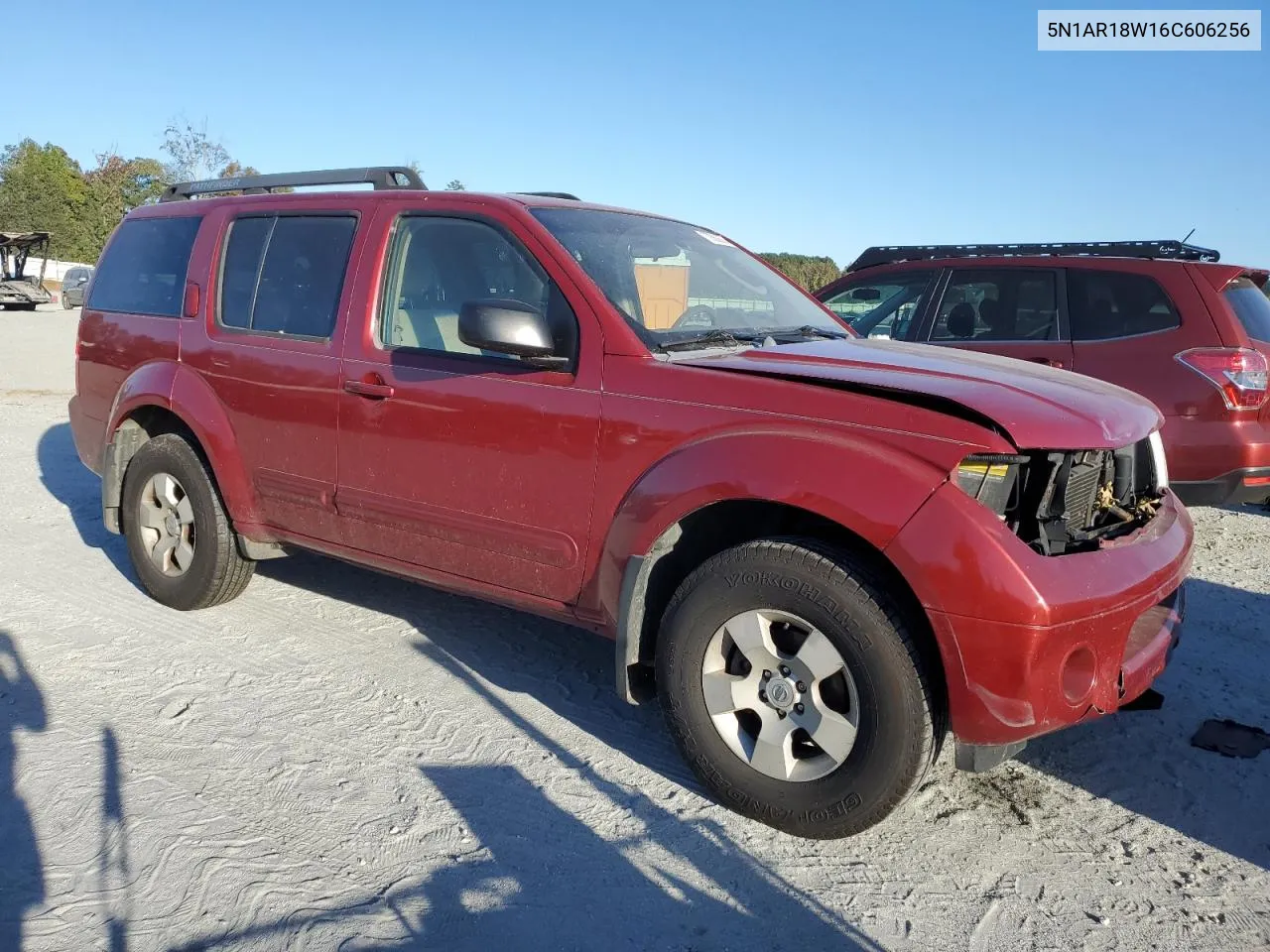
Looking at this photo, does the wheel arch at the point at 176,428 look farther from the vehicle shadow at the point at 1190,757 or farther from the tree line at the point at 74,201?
the tree line at the point at 74,201

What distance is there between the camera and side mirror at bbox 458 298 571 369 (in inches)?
130

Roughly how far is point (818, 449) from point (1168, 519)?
51.3 inches

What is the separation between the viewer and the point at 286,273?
443 cm

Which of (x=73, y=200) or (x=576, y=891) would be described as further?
(x=73, y=200)

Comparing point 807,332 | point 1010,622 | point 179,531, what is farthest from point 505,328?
point 179,531

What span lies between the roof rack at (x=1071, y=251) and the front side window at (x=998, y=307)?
0.67 ft

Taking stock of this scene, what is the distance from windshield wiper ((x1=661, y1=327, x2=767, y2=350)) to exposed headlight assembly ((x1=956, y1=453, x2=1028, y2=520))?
1100mm

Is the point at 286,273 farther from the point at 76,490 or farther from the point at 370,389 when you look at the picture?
the point at 76,490


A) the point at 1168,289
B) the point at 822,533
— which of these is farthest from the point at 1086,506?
the point at 1168,289

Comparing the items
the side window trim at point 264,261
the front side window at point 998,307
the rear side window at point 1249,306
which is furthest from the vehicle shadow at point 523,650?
the rear side window at point 1249,306

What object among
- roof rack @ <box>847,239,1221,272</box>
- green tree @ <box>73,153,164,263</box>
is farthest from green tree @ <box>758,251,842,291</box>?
green tree @ <box>73,153,164,263</box>

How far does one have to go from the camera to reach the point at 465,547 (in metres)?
3.75

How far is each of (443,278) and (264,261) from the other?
3.53 feet

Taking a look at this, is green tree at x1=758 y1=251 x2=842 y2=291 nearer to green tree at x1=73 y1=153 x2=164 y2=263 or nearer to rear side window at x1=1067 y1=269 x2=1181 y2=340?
rear side window at x1=1067 y1=269 x2=1181 y2=340
